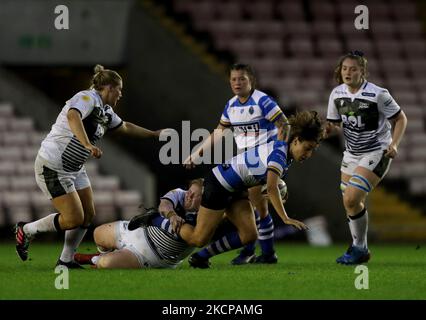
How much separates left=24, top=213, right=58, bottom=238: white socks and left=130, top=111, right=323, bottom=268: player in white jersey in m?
0.65

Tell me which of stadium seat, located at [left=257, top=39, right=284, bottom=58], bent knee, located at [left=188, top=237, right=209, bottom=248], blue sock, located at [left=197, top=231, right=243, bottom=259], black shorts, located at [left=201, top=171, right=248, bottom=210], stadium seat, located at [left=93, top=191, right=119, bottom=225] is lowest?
stadium seat, located at [left=93, top=191, right=119, bottom=225]

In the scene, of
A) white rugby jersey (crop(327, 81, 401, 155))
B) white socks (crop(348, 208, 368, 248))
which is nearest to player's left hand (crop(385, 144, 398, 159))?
white rugby jersey (crop(327, 81, 401, 155))

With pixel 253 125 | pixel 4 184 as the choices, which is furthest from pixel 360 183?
pixel 4 184

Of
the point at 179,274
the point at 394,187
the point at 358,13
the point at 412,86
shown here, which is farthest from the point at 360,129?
the point at 358,13

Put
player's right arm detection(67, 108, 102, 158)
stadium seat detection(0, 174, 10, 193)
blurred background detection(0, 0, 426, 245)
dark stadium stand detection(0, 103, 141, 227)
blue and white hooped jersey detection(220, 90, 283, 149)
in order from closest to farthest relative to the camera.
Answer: player's right arm detection(67, 108, 102, 158), blue and white hooped jersey detection(220, 90, 283, 149), dark stadium stand detection(0, 103, 141, 227), stadium seat detection(0, 174, 10, 193), blurred background detection(0, 0, 426, 245)

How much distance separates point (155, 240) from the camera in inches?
311

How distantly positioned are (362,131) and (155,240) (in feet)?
6.94

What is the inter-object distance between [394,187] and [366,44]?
3.24m

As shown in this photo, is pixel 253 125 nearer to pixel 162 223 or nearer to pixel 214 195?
pixel 214 195

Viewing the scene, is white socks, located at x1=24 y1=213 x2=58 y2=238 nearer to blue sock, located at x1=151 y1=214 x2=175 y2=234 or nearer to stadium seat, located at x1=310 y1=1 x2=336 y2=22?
blue sock, located at x1=151 y1=214 x2=175 y2=234

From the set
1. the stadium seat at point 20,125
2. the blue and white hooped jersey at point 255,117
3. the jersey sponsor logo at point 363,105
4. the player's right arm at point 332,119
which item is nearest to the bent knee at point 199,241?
the blue and white hooped jersey at point 255,117

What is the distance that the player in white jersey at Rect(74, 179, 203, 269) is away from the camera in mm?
7895

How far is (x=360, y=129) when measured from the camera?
8.84 m

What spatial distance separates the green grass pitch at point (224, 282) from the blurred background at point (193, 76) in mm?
4835
